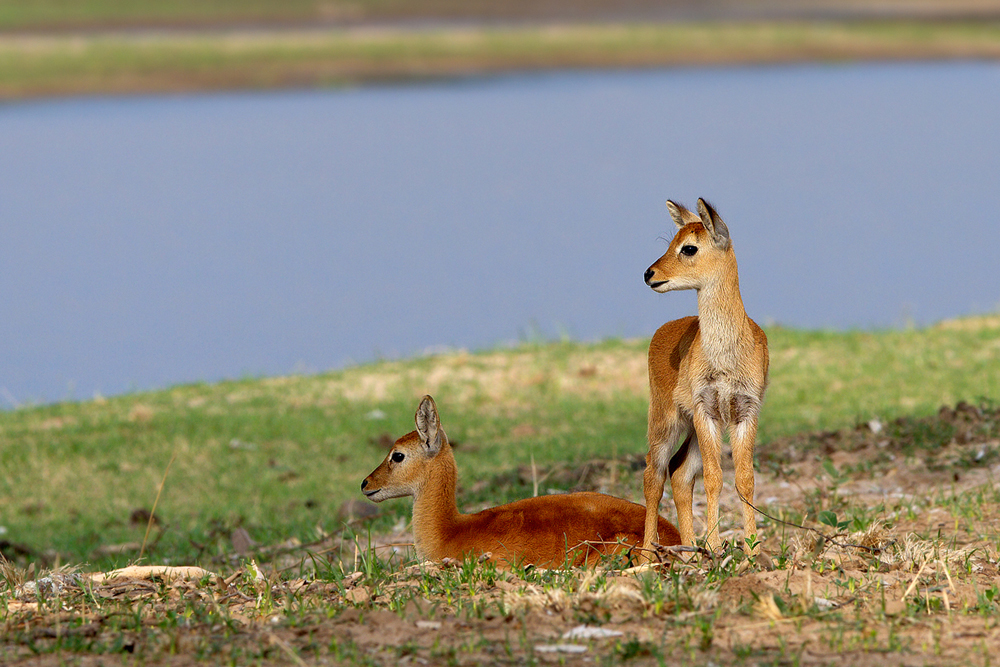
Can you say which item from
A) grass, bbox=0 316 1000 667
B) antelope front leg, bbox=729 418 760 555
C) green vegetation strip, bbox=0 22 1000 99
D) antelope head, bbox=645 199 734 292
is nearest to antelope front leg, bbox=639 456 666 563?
grass, bbox=0 316 1000 667

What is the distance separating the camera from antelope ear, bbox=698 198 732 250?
16.5 feet

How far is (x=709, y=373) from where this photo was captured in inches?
204

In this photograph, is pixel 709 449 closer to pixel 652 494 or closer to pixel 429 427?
pixel 652 494

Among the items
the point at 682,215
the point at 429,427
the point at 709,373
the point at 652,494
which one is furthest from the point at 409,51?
the point at 709,373

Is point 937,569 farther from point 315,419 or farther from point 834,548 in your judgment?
point 315,419

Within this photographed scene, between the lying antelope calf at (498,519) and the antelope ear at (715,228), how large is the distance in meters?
1.30

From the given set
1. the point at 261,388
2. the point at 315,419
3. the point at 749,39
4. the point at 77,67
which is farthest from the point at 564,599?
the point at 749,39

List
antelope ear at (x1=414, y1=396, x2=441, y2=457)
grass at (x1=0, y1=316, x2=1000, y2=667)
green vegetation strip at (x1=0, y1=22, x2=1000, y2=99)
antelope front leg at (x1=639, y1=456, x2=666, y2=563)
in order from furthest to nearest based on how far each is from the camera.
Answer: green vegetation strip at (x1=0, y1=22, x2=1000, y2=99) < antelope ear at (x1=414, y1=396, x2=441, y2=457) < antelope front leg at (x1=639, y1=456, x2=666, y2=563) < grass at (x1=0, y1=316, x2=1000, y2=667)

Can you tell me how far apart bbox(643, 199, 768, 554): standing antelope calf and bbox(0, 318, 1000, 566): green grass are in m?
3.09

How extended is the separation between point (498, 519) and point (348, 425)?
632 centimetres

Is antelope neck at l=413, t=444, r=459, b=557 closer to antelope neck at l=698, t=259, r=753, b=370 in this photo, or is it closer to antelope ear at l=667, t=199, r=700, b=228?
antelope neck at l=698, t=259, r=753, b=370

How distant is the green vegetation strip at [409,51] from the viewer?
119 feet

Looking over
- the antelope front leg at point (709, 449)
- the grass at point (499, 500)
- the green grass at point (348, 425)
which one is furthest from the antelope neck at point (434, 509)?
the green grass at point (348, 425)

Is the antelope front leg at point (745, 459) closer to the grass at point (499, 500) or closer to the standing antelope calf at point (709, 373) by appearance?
the standing antelope calf at point (709, 373)
